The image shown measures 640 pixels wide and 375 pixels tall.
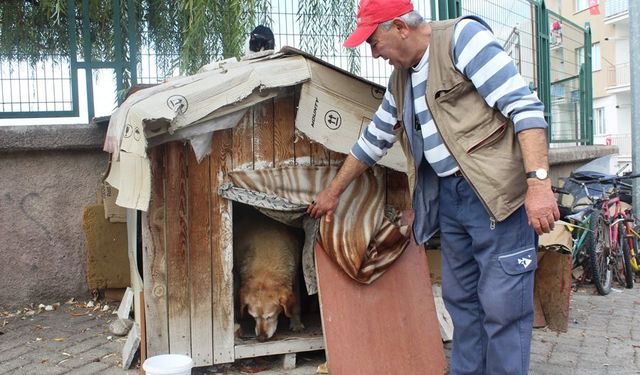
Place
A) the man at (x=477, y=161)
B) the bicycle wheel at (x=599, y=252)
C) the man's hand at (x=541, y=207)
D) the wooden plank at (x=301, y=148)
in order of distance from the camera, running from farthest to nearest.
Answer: the bicycle wheel at (x=599, y=252)
the wooden plank at (x=301, y=148)
the man at (x=477, y=161)
the man's hand at (x=541, y=207)

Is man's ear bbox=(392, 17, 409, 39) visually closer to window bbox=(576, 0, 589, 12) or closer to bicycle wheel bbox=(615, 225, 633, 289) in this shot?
bicycle wheel bbox=(615, 225, 633, 289)

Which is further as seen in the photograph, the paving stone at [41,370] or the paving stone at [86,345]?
the paving stone at [86,345]

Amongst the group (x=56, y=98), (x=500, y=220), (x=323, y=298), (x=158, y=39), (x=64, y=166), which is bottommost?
(x=323, y=298)

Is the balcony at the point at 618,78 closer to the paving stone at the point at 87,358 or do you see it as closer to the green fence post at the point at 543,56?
the green fence post at the point at 543,56

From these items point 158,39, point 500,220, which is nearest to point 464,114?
point 500,220

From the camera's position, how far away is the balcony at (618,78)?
28297mm

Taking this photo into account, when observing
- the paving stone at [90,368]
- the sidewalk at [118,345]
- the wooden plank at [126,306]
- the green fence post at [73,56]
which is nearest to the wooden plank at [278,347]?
the sidewalk at [118,345]

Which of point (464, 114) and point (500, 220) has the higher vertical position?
point (464, 114)

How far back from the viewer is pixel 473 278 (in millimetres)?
2787

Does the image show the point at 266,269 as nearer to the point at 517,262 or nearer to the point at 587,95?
the point at 517,262

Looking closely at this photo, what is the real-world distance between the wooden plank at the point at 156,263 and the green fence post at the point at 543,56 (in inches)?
263

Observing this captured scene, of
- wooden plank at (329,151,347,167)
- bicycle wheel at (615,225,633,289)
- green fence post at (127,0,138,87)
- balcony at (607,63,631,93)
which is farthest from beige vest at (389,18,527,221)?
balcony at (607,63,631,93)

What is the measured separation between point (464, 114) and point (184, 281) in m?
1.95

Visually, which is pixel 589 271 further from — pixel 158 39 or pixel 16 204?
pixel 16 204
